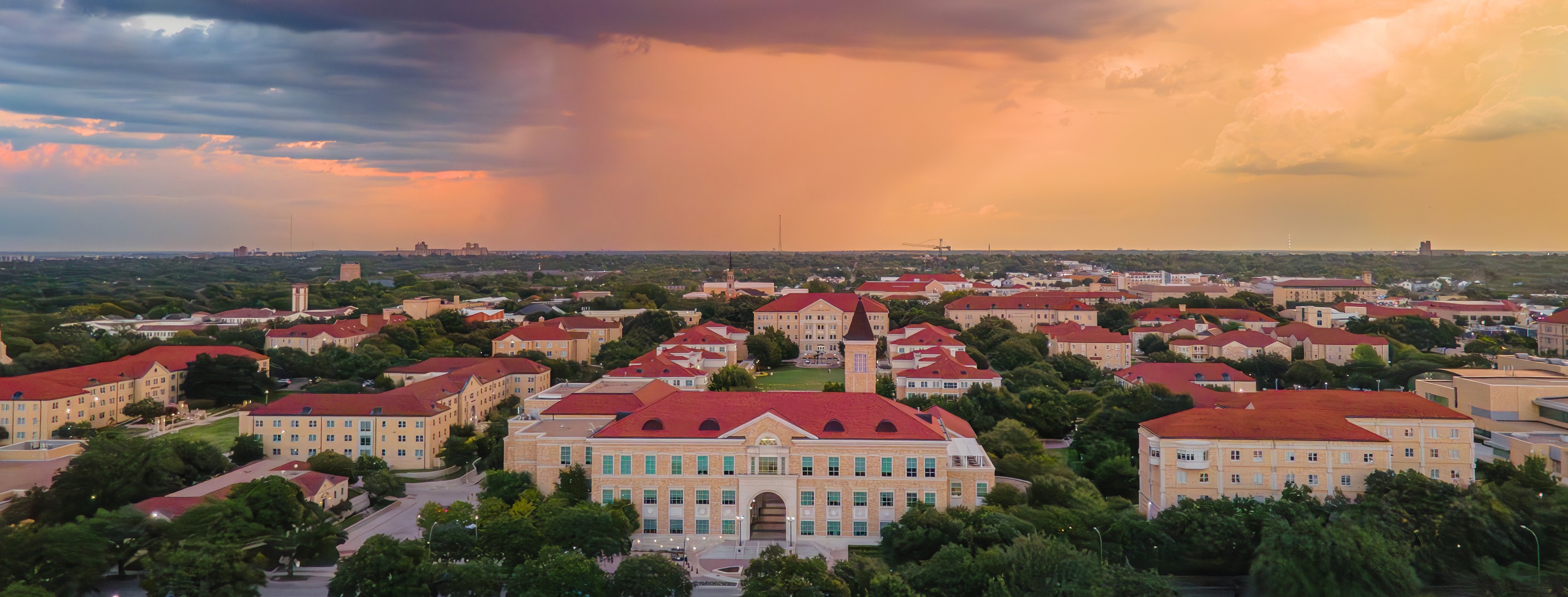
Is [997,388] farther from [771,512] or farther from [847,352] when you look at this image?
[771,512]

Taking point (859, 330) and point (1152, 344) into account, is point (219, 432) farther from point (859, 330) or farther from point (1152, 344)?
point (1152, 344)

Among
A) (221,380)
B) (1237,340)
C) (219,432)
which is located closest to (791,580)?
(219,432)

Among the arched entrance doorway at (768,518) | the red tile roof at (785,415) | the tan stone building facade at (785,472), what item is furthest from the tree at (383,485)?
the arched entrance doorway at (768,518)

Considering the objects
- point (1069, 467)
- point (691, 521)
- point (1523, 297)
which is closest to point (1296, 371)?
point (1069, 467)

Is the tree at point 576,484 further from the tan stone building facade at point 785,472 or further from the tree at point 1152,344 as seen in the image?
the tree at point 1152,344

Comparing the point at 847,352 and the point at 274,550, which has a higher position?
the point at 847,352

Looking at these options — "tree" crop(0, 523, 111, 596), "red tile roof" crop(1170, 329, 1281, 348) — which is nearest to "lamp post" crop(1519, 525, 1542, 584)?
"tree" crop(0, 523, 111, 596)
